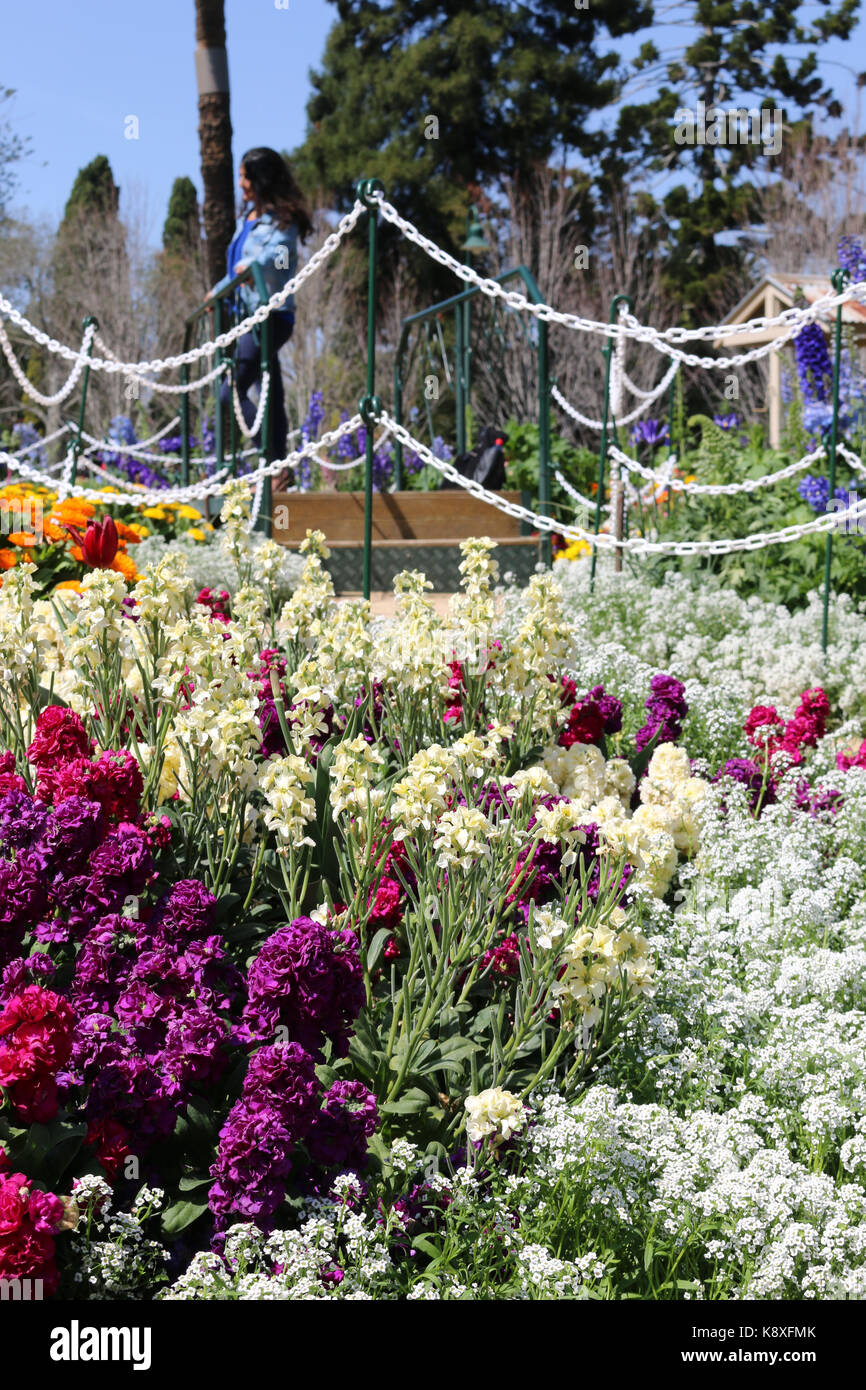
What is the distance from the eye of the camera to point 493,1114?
2.15m

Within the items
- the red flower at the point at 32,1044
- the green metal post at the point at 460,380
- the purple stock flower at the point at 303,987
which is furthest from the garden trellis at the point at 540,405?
the red flower at the point at 32,1044

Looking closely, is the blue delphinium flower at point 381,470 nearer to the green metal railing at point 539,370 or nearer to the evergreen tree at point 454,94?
the green metal railing at point 539,370

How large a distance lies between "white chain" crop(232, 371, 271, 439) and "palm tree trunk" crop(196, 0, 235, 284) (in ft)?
17.3

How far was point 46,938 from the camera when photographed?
2326 millimetres

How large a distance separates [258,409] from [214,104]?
6119mm

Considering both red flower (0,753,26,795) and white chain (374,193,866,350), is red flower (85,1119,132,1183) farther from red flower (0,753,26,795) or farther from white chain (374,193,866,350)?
white chain (374,193,866,350)

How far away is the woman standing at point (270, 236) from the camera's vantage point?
8227 millimetres

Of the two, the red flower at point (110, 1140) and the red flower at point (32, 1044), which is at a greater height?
the red flower at point (32, 1044)

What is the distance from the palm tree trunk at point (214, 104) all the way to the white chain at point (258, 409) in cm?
527

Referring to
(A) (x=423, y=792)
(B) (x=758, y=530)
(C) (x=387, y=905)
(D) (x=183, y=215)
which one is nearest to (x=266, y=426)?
(B) (x=758, y=530)

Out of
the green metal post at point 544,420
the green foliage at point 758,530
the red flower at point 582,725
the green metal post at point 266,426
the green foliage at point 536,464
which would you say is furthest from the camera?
the green foliage at point 536,464

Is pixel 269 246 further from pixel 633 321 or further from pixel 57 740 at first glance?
pixel 57 740

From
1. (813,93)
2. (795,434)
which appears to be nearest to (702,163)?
(813,93)
